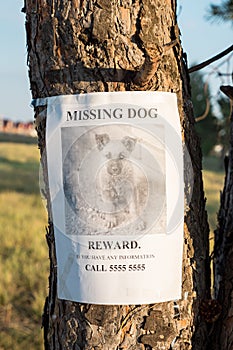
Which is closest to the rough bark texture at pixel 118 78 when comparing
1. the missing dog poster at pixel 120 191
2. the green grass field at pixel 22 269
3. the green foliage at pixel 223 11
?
the missing dog poster at pixel 120 191

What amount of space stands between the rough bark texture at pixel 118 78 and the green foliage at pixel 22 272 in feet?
8.68

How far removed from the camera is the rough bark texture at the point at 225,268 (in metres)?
1.08

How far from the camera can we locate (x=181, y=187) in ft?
3.29

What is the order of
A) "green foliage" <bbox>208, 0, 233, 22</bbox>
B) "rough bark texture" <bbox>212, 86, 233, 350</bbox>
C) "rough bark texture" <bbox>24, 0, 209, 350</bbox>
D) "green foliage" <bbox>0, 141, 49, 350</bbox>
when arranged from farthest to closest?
"green foliage" <bbox>0, 141, 49, 350</bbox> → "green foliage" <bbox>208, 0, 233, 22</bbox> → "rough bark texture" <bbox>212, 86, 233, 350</bbox> → "rough bark texture" <bbox>24, 0, 209, 350</bbox>

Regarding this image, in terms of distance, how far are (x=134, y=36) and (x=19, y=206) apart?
722 cm

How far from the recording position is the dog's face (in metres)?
0.96

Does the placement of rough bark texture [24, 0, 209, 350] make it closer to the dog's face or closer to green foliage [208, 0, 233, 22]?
the dog's face

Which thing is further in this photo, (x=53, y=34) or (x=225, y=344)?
(x=225, y=344)

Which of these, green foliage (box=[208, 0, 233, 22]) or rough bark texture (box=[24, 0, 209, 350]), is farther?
green foliage (box=[208, 0, 233, 22])

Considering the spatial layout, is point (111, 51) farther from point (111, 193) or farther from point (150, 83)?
point (111, 193)

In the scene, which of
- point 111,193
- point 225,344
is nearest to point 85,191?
point 111,193

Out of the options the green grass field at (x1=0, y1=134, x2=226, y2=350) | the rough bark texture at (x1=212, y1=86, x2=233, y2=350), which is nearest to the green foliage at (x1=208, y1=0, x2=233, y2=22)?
the rough bark texture at (x1=212, y1=86, x2=233, y2=350)

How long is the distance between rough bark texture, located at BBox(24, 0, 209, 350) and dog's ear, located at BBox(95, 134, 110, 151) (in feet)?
0.27

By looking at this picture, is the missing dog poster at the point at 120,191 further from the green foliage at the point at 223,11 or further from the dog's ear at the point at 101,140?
the green foliage at the point at 223,11
